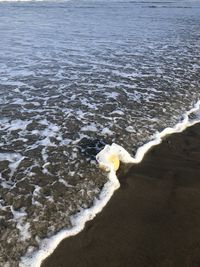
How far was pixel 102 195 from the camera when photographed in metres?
5.85

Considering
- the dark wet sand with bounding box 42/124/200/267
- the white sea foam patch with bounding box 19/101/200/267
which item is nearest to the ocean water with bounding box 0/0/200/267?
the white sea foam patch with bounding box 19/101/200/267

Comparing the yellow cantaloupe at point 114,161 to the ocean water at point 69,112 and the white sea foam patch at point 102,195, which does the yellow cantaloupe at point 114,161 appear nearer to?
the white sea foam patch at point 102,195

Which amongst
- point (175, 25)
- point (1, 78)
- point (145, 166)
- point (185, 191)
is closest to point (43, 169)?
point (145, 166)

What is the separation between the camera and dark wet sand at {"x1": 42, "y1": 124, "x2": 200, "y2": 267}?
4555mm

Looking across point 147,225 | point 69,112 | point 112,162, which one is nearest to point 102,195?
point 112,162

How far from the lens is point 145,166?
6691mm

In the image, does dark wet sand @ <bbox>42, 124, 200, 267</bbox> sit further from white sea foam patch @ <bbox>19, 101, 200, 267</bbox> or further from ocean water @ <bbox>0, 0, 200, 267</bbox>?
ocean water @ <bbox>0, 0, 200, 267</bbox>

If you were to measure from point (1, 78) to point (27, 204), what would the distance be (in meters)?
6.62

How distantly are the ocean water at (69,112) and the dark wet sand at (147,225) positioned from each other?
1.40 ft

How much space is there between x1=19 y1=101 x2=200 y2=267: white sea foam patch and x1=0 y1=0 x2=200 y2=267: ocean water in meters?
0.08

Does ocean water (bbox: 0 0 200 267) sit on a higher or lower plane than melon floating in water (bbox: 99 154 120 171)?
lower

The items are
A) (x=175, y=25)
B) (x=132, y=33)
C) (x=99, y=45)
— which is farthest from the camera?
(x=175, y=25)

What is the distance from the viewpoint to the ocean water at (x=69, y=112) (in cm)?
547

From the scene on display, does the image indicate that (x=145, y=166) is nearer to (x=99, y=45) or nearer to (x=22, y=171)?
(x=22, y=171)
